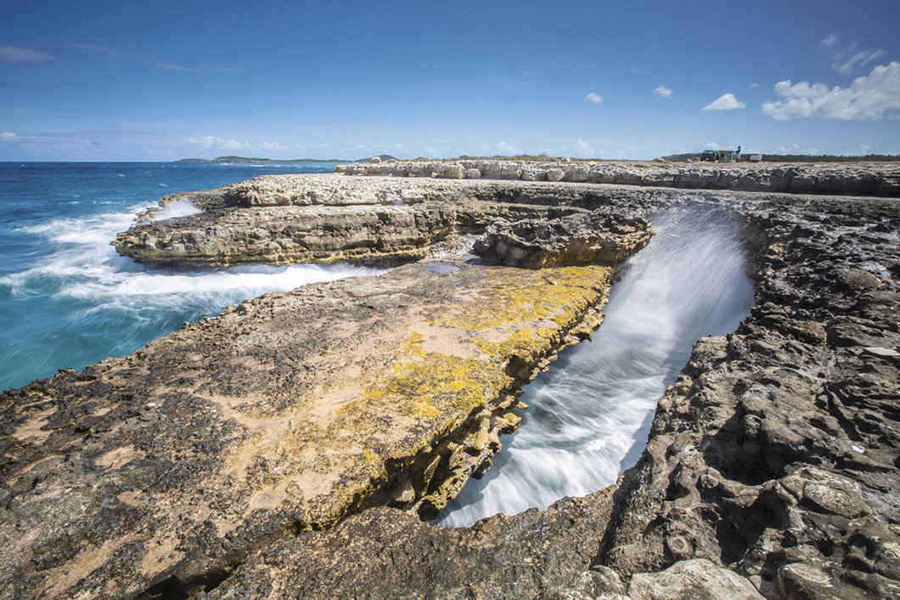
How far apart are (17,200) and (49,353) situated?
42.4m

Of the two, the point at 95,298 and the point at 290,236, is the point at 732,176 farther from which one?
the point at 95,298

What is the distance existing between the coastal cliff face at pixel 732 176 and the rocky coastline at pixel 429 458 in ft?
28.4

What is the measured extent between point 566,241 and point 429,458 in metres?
6.68

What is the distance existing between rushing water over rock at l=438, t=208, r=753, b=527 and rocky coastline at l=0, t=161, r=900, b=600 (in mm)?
1121

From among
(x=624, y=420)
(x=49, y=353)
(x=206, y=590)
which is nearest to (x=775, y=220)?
(x=624, y=420)

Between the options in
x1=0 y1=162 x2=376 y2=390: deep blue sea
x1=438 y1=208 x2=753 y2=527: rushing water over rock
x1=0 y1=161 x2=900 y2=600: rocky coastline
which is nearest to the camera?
x1=0 y1=161 x2=900 y2=600: rocky coastline

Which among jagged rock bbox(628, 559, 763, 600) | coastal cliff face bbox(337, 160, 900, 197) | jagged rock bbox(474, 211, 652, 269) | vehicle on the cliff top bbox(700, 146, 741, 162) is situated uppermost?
vehicle on the cliff top bbox(700, 146, 741, 162)

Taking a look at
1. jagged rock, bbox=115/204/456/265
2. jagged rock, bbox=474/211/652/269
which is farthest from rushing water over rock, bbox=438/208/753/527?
jagged rock, bbox=115/204/456/265

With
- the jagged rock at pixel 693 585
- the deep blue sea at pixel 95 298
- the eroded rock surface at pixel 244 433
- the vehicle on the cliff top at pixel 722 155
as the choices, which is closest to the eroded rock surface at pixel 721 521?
the jagged rock at pixel 693 585

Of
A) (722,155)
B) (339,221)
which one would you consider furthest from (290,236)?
(722,155)

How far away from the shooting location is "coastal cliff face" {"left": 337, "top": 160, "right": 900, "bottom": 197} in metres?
12.5

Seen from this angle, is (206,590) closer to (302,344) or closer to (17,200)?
(302,344)

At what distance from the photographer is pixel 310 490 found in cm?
298

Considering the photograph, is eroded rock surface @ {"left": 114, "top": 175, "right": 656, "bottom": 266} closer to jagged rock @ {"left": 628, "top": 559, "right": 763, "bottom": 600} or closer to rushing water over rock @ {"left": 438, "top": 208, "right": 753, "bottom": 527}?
rushing water over rock @ {"left": 438, "top": 208, "right": 753, "bottom": 527}
